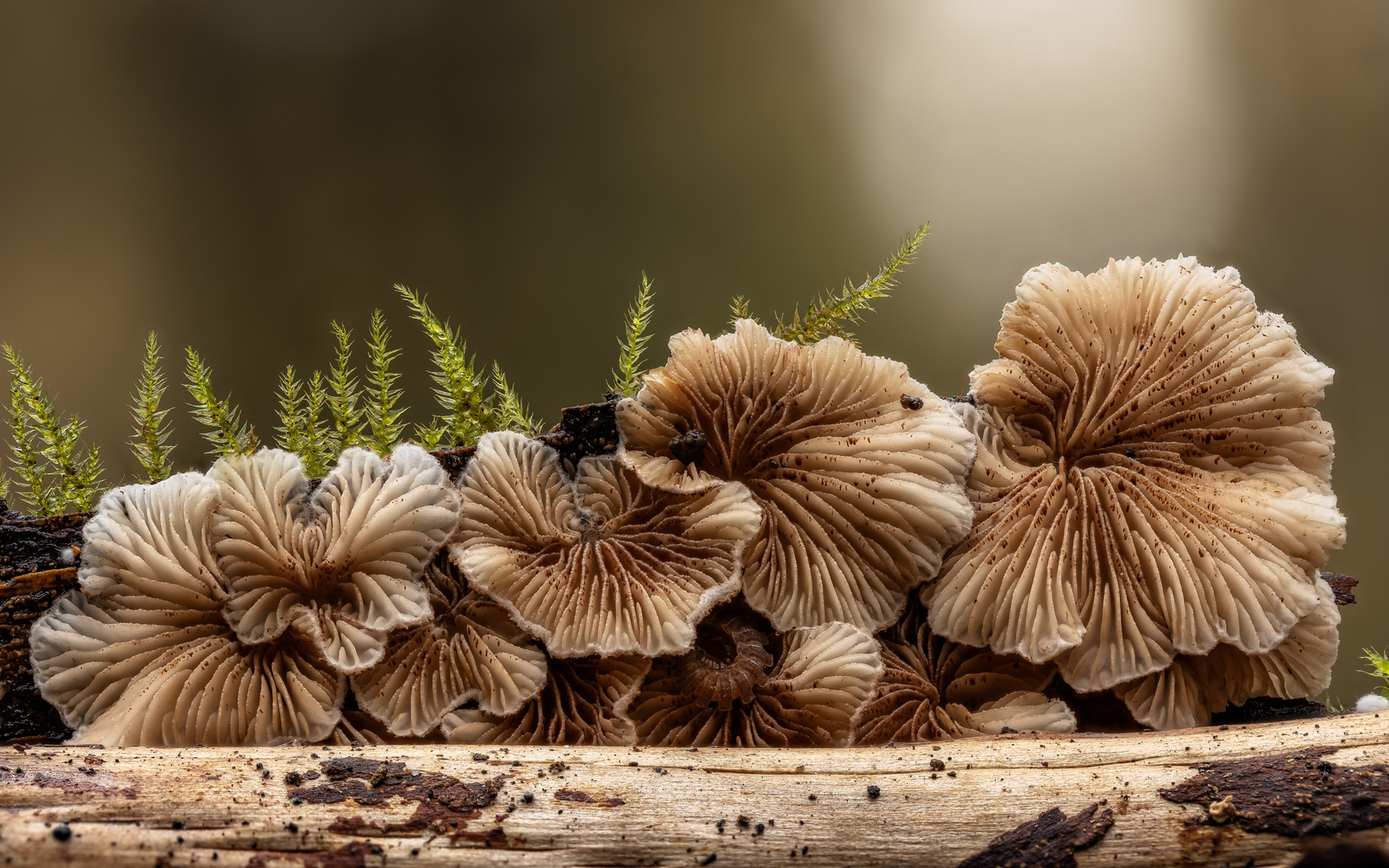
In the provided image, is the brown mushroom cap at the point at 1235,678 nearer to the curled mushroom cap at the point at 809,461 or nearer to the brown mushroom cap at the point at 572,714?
the curled mushroom cap at the point at 809,461

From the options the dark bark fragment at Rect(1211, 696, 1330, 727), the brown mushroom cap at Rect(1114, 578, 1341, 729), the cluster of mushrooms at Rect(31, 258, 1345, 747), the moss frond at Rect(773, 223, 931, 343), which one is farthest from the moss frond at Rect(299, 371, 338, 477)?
the dark bark fragment at Rect(1211, 696, 1330, 727)

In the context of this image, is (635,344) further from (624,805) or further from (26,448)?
(26,448)

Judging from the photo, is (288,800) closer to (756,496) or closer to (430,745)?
(430,745)

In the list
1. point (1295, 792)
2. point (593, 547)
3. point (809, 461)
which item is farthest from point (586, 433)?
point (1295, 792)

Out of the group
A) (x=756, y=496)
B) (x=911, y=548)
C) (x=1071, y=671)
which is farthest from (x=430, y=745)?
(x=1071, y=671)

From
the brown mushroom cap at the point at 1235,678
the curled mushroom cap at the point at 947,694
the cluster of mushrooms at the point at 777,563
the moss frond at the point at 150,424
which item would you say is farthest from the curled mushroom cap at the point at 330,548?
the brown mushroom cap at the point at 1235,678
